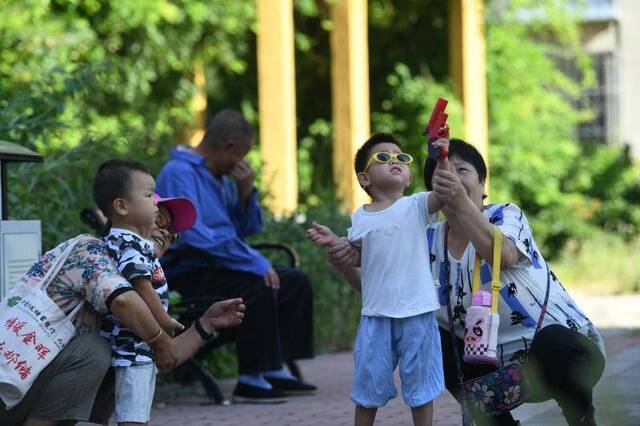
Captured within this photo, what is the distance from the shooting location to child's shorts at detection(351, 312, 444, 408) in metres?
4.99

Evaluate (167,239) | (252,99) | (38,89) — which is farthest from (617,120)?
(167,239)

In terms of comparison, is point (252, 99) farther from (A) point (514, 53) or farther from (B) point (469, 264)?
(B) point (469, 264)

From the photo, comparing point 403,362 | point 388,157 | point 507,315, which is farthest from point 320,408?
point 507,315

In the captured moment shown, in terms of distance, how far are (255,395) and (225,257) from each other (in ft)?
2.50

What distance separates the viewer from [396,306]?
5.02 m

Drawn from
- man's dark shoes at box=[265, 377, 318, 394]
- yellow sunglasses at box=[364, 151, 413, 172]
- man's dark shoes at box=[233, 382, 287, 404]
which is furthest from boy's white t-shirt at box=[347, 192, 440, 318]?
man's dark shoes at box=[265, 377, 318, 394]

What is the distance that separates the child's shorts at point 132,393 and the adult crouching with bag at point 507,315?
3.63 ft

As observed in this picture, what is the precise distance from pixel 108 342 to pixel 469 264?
1.27m

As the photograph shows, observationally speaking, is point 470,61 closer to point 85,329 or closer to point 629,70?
point 629,70

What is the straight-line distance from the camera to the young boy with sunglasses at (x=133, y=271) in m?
4.61

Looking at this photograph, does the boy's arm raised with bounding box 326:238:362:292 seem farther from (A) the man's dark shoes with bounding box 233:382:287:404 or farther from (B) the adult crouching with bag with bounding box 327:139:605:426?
(A) the man's dark shoes with bounding box 233:382:287:404

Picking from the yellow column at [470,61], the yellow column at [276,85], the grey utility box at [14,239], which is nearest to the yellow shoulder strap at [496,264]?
the grey utility box at [14,239]

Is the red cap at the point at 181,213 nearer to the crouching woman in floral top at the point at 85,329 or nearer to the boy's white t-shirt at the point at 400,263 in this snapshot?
the crouching woman in floral top at the point at 85,329

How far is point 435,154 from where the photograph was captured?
455 centimetres
